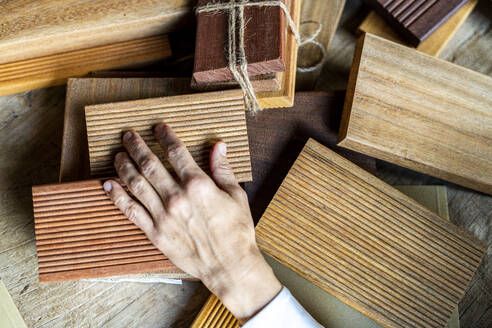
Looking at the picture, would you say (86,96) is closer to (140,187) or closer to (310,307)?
(140,187)

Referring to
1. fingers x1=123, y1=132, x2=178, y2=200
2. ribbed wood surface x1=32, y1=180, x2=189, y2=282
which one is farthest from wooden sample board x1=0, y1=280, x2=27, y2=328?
fingers x1=123, y1=132, x2=178, y2=200

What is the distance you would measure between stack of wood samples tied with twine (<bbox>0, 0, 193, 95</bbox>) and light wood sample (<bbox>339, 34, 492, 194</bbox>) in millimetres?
451

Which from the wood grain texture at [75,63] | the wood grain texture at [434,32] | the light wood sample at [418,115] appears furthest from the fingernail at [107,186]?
the wood grain texture at [434,32]

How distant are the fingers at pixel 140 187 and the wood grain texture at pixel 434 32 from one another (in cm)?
71

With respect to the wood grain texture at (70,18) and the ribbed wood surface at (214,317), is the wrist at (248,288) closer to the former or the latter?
the ribbed wood surface at (214,317)

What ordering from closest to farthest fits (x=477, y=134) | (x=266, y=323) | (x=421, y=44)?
(x=266, y=323), (x=477, y=134), (x=421, y=44)

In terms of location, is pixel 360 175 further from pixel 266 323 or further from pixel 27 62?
pixel 27 62

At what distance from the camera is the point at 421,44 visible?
1003 millimetres

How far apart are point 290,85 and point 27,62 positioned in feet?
2.14

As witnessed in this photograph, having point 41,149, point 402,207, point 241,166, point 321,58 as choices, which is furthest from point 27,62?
point 402,207

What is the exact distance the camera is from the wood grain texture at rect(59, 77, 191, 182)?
84 cm

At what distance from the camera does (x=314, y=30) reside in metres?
1.01

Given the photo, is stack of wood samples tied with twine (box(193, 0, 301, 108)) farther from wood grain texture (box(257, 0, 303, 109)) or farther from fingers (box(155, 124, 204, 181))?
fingers (box(155, 124, 204, 181))

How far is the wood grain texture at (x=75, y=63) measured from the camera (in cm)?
94
